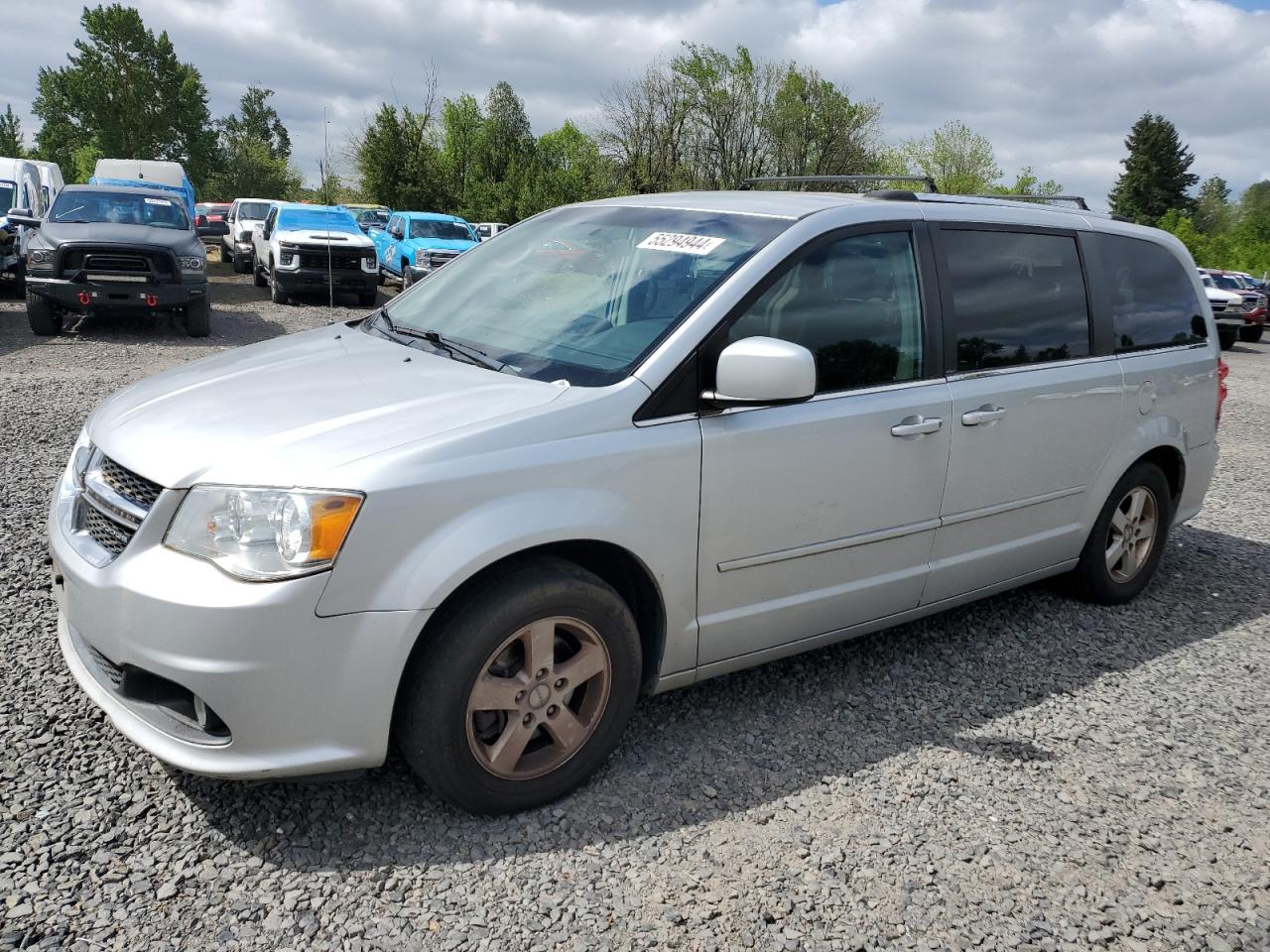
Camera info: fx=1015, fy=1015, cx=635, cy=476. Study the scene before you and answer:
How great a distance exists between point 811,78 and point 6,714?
48.7m

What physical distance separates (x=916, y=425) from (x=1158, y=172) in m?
74.8

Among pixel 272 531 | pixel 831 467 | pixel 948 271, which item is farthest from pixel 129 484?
pixel 948 271

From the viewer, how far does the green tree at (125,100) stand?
61750 millimetres

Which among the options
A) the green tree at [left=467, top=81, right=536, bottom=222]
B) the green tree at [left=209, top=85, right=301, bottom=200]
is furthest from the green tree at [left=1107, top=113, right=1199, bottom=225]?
the green tree at [left=209, top=85, right=301, bottom=200]

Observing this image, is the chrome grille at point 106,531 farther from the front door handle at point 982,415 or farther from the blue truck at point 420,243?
the blue truck at point 420,243

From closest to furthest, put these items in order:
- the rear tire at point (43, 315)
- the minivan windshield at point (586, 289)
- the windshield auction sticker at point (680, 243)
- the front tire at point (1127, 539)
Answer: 1. the minivan windshield at point (586, 289)
2. the windshield auction sticker at point (680, 243)
3. the front tire at point (1127, 539)
4. the rear tire at point (43, 315)

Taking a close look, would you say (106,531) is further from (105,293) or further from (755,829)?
(105,293)

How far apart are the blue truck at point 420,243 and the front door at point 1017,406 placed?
1672cm

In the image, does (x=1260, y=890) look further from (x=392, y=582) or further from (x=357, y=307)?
(x=357, y=307)

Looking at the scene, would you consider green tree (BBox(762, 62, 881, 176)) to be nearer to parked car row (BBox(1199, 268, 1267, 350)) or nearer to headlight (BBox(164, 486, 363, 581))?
parked car row (BBox(1199, 268, 1267, 350))

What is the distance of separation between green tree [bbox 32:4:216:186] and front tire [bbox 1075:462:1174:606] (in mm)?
68595

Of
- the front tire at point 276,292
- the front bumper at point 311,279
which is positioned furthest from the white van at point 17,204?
the front bumper at point 311,279

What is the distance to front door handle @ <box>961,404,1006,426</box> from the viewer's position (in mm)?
3736

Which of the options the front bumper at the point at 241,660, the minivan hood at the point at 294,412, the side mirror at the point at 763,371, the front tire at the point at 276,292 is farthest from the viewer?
the front tire at the point at 276,292
